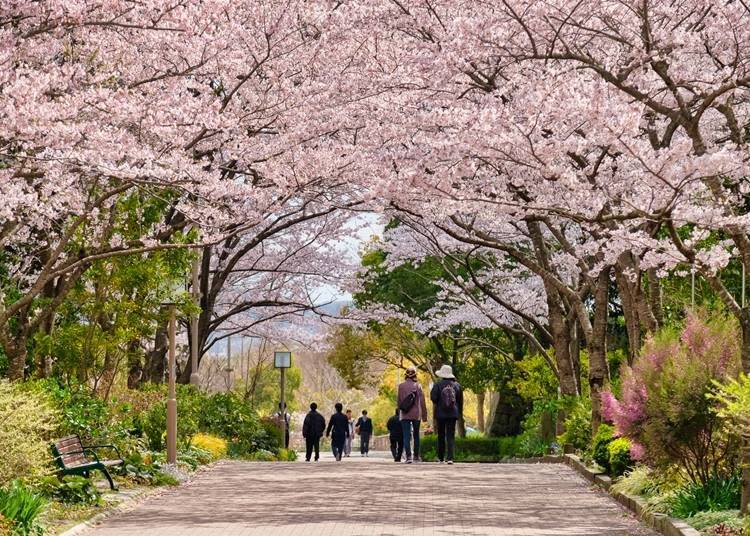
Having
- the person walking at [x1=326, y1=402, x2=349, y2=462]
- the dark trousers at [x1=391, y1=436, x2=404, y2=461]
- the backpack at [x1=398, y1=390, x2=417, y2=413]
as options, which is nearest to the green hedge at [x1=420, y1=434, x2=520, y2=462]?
the dark trousers at [x1=391, y1=436, x2=404, y2=461]

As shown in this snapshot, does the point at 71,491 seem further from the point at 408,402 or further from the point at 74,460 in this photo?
the point at 408,402

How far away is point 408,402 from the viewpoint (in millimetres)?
23031

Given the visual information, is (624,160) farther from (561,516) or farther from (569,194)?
(561,516)

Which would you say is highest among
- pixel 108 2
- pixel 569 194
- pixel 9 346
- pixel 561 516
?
pixel 108 2

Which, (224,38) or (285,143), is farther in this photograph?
(285,143)

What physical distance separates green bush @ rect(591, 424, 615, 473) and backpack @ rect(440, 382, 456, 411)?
14.3 ft

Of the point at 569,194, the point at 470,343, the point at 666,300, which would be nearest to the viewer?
the point at 569,194

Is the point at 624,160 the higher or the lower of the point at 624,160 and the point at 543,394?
the higher

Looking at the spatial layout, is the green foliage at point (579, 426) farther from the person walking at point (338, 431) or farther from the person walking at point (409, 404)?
the person walking at point (338, 431)

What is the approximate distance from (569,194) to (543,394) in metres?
18.3

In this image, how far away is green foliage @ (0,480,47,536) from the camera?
10141 mm

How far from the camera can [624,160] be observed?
1822 centimetres

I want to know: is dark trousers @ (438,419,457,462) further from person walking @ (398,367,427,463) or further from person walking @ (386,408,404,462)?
person walking @ (386,408,404,462)

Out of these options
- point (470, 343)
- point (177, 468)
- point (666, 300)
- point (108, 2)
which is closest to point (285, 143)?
point (177, 468)
